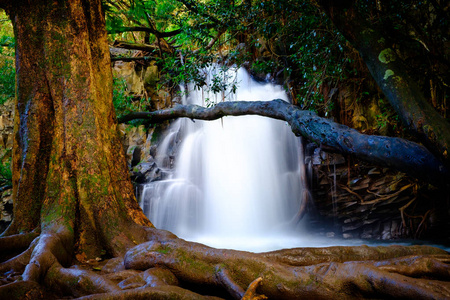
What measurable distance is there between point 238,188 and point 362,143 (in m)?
7.64

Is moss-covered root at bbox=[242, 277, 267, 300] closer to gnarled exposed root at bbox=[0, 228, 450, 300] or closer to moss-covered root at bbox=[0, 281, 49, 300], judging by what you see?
gnarled exposed root at bbox=[0, 228, 450, 300]

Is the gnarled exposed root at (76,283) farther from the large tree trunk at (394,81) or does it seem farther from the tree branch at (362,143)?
the large tree trunk at (394,81)

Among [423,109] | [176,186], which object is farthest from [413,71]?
[176,186]

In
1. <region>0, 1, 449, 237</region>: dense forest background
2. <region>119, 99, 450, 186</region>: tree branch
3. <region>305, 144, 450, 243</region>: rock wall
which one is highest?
<region>0, 1, 449, 237</region>: dense forest background

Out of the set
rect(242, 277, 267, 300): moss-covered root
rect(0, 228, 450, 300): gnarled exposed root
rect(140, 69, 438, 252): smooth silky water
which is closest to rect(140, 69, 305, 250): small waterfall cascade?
rect(140, 69, 438, 252): smooth silky water

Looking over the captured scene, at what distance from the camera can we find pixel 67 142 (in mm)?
3656

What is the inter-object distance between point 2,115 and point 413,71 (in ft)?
55.6

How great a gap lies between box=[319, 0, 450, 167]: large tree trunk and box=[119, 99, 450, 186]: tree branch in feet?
0.43

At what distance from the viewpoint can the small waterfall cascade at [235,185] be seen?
32.7 feet

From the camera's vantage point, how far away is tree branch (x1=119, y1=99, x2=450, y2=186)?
3047 mm

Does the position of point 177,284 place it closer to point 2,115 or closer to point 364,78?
point 364,78

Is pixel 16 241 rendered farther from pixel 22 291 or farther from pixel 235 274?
pixel 235 274

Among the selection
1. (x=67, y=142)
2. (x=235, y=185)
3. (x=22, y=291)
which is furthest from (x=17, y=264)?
(x=235, y=185)

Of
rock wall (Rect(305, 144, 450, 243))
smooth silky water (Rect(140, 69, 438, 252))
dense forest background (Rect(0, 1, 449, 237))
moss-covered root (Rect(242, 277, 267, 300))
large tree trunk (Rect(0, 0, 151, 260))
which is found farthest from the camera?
smooth silky water (Rect(140, 69, 438, 252))
